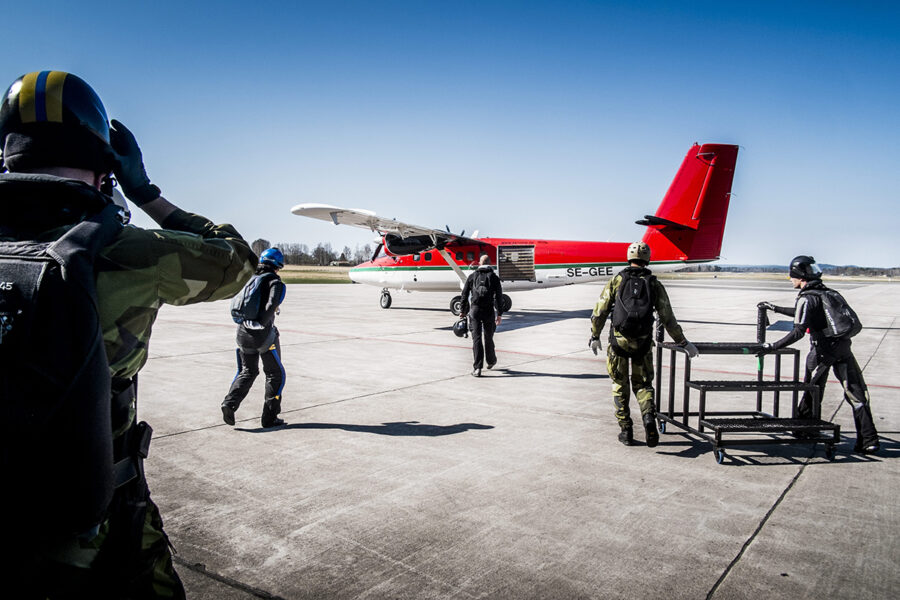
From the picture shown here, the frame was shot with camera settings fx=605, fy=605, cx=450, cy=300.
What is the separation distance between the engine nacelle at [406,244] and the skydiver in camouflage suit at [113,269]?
711 inches

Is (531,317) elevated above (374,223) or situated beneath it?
situated beneath

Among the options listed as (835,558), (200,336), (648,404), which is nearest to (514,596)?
(835,558)

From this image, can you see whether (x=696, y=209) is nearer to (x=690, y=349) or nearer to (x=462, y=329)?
(x=462, y=329)

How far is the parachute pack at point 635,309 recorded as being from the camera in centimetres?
570

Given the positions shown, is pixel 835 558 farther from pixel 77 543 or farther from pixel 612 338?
pixel 77 543

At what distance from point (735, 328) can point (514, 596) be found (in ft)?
52.4

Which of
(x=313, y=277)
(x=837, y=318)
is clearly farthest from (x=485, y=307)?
(x=313, y=277)

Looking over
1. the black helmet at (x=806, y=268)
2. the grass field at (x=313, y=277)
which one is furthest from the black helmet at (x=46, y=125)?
the grass field at (x=313, y=277)

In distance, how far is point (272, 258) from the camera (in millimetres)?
6520

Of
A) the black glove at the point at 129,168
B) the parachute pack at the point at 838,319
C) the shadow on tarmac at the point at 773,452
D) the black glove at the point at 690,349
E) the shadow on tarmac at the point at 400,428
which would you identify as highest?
the black glove at the point at 129,168

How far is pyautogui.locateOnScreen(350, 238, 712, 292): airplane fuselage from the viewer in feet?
64.0

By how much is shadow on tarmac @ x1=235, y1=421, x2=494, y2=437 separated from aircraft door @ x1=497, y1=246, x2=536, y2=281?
1382 centimetres

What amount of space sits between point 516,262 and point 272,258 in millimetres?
14022

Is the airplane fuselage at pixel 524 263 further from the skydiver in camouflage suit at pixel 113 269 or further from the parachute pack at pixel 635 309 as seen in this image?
the skydiver in camouflage suit at pixel 113 269
